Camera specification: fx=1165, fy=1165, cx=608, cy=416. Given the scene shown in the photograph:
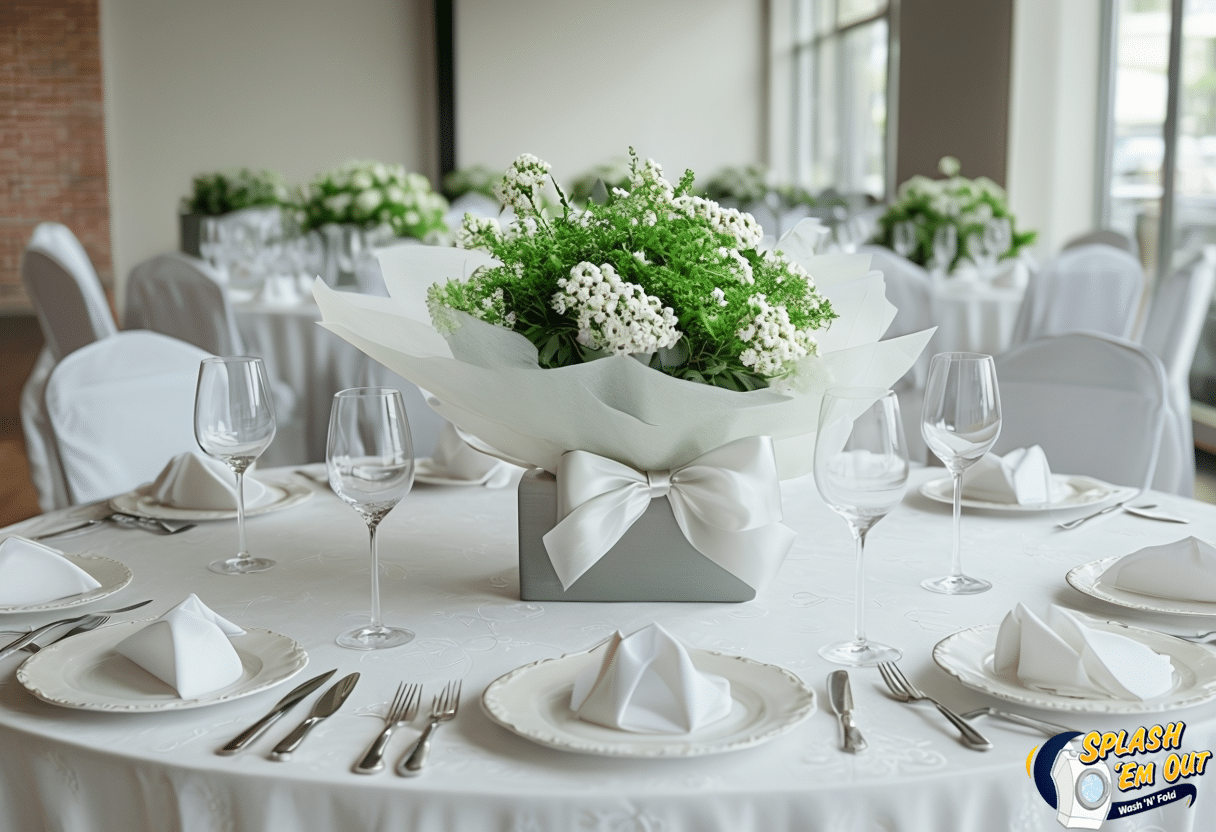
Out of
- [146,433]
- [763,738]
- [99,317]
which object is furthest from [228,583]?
[99,317]

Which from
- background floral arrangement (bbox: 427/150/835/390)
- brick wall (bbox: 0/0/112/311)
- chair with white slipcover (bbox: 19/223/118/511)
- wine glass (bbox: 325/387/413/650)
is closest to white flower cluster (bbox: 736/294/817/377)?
background floral arrangement (bbox: 427/150/835/390)

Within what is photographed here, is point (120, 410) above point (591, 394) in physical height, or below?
below

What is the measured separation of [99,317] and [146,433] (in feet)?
6.79

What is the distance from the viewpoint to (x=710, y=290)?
127 cm

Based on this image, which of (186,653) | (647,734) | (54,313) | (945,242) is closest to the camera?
(647,734)

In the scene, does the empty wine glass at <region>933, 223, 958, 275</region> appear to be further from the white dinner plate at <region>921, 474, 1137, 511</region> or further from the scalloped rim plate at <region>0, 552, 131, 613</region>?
the scalloped rim plate at <region>0, 552, 131, 613</region>

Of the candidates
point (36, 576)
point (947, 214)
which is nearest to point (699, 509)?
point (36, 576)

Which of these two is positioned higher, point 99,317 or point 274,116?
point 274,116

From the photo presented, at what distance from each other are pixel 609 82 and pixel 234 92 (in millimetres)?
3589

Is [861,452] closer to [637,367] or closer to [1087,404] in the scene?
[637,367]

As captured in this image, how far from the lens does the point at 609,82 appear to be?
11.6m

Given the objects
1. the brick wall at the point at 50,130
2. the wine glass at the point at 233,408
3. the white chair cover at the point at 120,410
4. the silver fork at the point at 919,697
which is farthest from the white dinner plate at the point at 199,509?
the brick wall at the point at 50,130

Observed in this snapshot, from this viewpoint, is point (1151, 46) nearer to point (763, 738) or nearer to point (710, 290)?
point (710, 290)

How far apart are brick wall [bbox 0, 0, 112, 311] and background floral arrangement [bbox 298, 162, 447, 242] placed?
22.1ft
